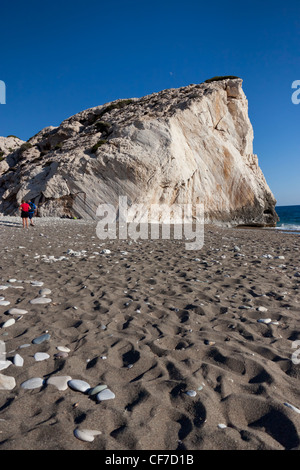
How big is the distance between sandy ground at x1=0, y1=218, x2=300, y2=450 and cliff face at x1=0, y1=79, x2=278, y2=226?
21901mm

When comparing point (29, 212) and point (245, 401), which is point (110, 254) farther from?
point (29, 212)

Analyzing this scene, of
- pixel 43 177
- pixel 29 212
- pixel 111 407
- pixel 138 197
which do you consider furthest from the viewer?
pixel 43 177

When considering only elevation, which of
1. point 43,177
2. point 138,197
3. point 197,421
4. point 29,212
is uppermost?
point 43,177

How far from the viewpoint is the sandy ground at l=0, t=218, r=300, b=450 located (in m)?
2.00

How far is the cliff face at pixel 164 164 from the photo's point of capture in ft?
88.2

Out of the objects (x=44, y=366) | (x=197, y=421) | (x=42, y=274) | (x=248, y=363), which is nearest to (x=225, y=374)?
(x=248, y=363)

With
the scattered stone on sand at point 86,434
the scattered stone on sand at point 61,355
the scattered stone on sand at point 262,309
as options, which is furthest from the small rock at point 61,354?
the scattered stone on sand at point 262,309

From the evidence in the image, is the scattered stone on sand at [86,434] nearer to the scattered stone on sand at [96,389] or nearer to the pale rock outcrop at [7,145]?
the scattered stone on sand at [96,389]

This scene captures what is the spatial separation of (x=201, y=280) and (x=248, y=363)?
3033 millimetres

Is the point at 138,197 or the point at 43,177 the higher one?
Answer: the point at 43,177

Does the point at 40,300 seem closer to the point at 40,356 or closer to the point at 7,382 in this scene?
the point at 40,356

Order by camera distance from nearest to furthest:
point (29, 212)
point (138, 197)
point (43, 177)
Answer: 1. point (29, 212)
2. point (138, 197)
3. point (43, 177)

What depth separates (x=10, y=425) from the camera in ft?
6.63

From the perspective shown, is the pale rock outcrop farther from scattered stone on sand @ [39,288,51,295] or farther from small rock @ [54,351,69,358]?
small rock @ [54,351,69,358]
